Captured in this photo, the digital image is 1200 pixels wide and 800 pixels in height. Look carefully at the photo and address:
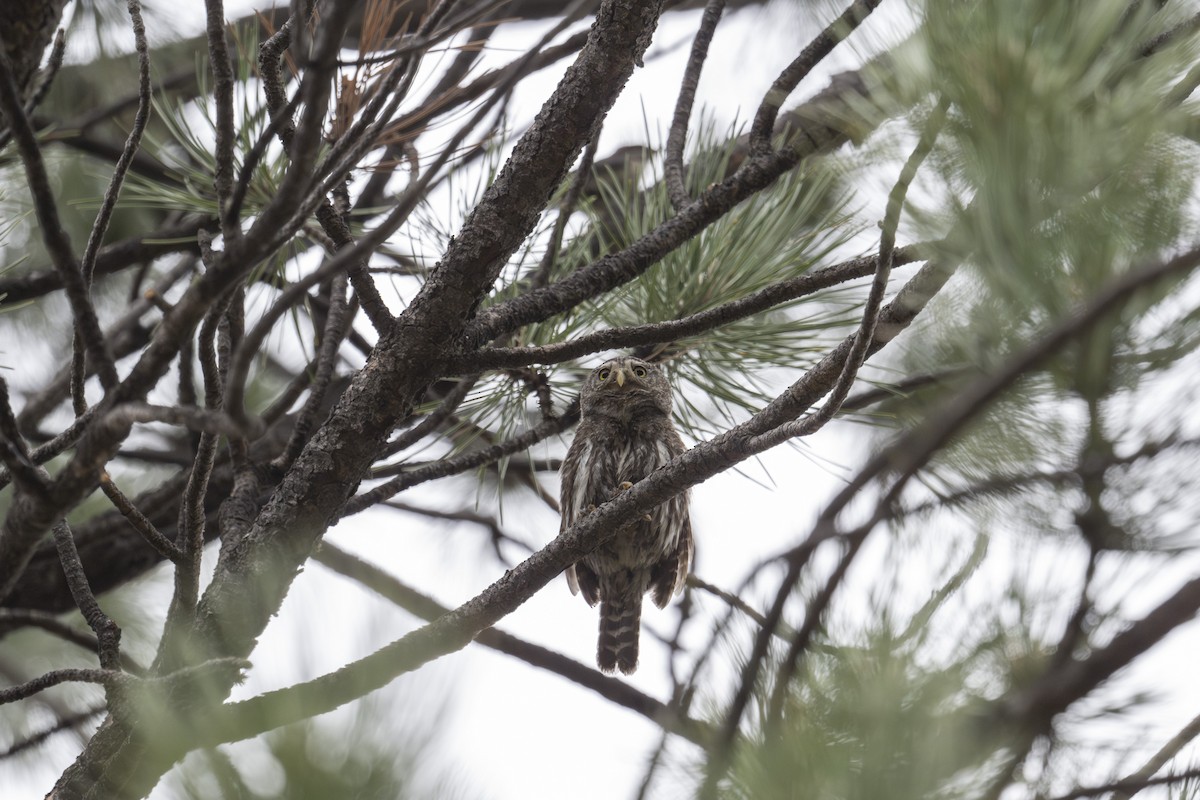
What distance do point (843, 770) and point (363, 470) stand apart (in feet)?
4.29

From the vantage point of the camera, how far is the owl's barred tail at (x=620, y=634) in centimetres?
425

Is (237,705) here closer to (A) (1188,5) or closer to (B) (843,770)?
(B) (843,770)

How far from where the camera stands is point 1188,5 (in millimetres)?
1451

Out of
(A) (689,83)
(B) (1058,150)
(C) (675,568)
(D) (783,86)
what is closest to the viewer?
(B) (1058,150)

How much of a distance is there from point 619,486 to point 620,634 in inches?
33.2

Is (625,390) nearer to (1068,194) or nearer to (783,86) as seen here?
(783,86)

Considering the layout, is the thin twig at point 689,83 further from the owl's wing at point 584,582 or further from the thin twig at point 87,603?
the owl's wing at point 584,582

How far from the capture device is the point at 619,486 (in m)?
3.72

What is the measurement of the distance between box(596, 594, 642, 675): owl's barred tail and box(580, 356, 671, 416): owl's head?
2.52 feet

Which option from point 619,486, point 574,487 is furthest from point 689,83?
point 574,487

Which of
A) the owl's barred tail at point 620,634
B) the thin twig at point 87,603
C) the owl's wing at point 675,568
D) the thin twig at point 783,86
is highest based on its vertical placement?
the thin twig at point 783,86

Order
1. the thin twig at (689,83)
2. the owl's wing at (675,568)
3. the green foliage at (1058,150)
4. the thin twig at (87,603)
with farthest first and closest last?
the owl's wing at (675,568) → the thin twig at (689,83) → the thin twig at (87,603) → the green foliage at (1058,150)

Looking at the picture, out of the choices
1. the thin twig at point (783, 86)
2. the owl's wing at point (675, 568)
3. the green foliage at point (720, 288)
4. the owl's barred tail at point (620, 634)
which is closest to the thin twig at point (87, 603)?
the green foliage at point (720, 288)

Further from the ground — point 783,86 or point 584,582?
point 783,86
